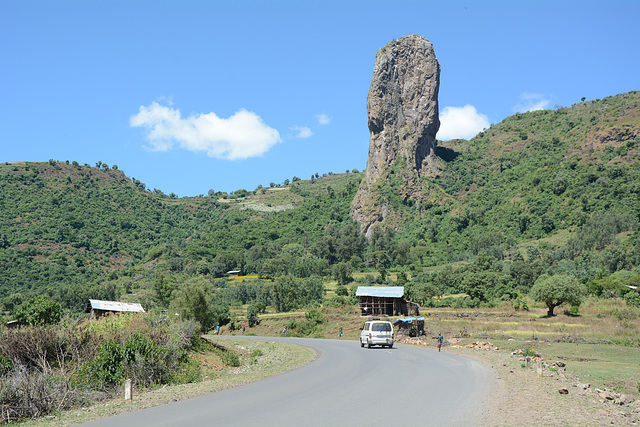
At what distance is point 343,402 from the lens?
14.2m

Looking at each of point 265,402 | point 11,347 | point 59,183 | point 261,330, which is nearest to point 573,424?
point 265,402

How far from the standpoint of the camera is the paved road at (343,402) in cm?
1202

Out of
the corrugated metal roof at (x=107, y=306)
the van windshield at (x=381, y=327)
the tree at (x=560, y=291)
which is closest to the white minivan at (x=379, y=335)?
the van windshield at (x=381, y=327)

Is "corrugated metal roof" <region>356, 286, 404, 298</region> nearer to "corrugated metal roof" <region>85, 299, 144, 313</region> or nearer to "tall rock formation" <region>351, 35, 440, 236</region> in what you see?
"corrugated metal roof" <region>85, 299, 144, 313</region>

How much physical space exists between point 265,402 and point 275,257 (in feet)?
455

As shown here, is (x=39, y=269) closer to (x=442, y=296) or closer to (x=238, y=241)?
(x=238, y=241)

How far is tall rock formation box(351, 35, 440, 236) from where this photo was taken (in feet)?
571

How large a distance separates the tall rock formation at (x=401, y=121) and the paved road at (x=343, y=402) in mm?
152537

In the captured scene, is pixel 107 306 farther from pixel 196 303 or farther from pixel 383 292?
pixel 383 292

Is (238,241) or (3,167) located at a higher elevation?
(3,167)

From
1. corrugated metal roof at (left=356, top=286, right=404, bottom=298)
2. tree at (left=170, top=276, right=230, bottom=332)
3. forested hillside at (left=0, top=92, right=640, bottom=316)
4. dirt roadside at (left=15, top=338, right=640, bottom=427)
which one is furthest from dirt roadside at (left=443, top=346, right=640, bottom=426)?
forested hillside at (left=0, top=92, right=640, bottom=316)

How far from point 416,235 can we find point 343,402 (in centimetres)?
14268

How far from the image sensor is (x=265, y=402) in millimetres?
14484

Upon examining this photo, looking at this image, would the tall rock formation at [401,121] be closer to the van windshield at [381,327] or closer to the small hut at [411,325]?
the small hut at [411,325]
